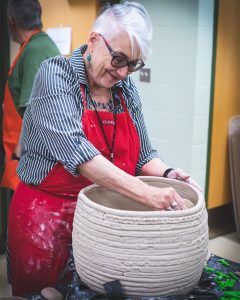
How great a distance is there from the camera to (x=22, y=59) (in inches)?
91.3

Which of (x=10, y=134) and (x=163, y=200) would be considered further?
(x=10, y=134)

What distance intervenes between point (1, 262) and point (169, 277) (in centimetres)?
208

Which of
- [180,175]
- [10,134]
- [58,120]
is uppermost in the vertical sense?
[58,120]

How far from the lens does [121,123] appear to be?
146cm

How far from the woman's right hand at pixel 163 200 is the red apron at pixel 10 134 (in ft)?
4.73

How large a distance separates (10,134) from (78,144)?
55.8 inches

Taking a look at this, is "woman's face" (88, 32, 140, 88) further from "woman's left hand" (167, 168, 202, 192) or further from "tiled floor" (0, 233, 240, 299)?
"tiled floor" (0, 233, 240, 299)

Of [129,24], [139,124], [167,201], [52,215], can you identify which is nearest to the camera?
[167,201]

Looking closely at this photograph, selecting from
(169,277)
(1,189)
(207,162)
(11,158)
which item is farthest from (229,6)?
(169,277)

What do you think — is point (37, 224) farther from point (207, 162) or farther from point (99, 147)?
point (207, 162)

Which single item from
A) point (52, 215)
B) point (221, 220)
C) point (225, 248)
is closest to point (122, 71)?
point (52, 215)

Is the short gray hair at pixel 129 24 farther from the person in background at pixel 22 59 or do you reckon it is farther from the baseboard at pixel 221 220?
the baseboard at pixel 221 220

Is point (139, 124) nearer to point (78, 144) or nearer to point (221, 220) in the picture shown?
point (78, 144)

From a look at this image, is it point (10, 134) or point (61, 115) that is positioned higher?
point (61, 115)
